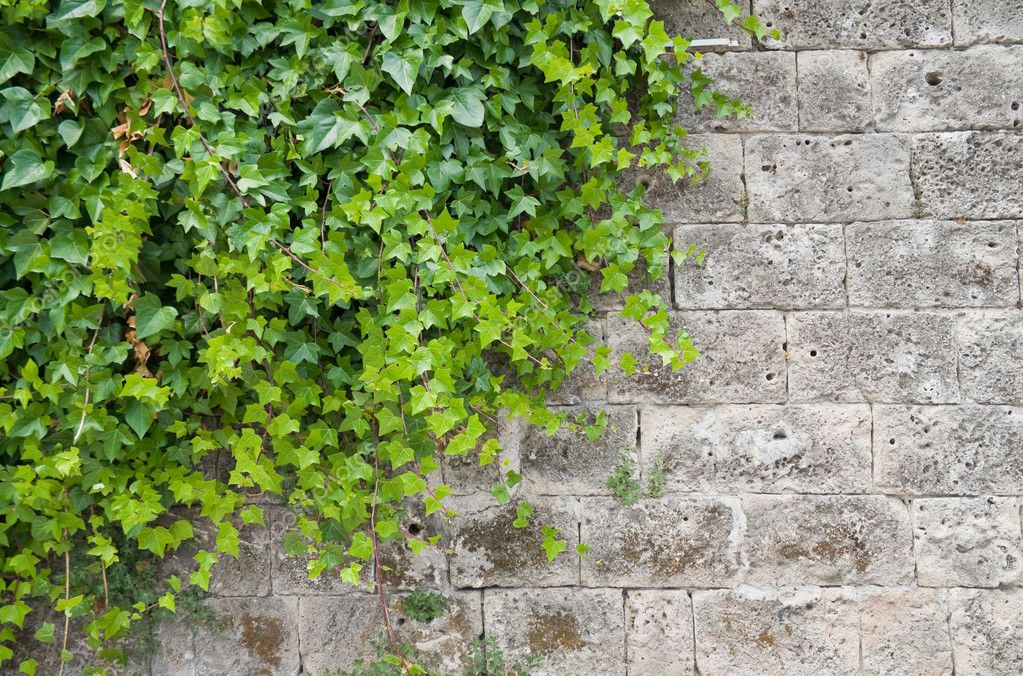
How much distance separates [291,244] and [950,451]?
233 cm

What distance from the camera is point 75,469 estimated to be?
2457 millimetres

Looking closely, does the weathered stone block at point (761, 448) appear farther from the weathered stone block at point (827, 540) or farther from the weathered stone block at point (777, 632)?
the weathered stone block at point (777, 632)

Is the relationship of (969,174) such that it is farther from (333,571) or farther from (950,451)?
(333,571)

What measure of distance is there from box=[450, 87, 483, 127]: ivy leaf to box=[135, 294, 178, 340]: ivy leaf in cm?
107

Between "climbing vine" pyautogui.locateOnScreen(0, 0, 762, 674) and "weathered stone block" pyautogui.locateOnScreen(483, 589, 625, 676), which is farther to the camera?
"weathered stone block" pyautogui.locateOnScreen(483, 589, 625, 676)

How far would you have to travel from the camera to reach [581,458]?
9.23 ft

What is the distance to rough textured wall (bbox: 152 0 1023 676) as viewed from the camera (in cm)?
276

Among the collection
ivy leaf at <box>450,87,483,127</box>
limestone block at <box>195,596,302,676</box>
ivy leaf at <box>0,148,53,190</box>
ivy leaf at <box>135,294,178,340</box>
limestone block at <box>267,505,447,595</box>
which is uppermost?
ivy leaf at <box>450,87,483,127</box>

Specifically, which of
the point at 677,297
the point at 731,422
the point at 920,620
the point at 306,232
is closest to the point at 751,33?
the point at 677,297

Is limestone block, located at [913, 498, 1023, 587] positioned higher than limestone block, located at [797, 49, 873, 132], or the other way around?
limestone block, located at [797, 49, 873, 132]

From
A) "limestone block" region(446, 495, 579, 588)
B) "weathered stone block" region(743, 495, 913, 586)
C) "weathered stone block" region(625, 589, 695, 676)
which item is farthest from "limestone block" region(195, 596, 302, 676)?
"weathered stone block" region(743, 495, 913, 586)

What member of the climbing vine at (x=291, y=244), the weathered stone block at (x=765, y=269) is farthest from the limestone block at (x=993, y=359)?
the climbing vine at (x=291, y=244)

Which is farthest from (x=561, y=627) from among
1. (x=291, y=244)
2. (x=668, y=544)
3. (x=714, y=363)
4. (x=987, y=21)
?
(x=987, y=21)

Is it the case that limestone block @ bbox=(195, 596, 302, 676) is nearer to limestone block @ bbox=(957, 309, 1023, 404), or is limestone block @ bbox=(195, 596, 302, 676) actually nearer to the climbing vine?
the climbing vine
